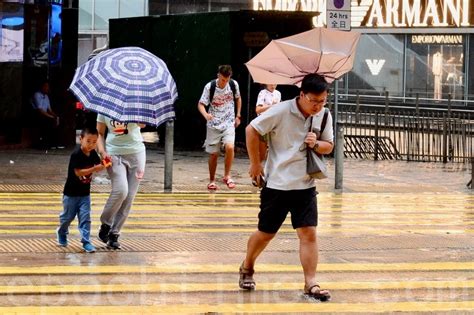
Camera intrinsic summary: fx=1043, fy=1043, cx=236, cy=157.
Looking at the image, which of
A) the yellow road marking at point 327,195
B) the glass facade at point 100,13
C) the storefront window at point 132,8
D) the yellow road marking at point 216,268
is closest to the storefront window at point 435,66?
the storefront window at point 132,8

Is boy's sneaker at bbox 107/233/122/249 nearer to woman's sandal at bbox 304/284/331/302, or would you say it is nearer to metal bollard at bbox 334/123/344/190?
woman's sandal at bbox 304/284/331/302

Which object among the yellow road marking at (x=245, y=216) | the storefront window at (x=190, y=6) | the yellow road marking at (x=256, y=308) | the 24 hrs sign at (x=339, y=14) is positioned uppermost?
the storefront window at (x=190, y=6)

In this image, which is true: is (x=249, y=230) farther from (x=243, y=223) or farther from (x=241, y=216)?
(x=241, y=216)

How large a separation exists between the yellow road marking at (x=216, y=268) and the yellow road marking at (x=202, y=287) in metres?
0.51

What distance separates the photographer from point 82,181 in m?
9.34

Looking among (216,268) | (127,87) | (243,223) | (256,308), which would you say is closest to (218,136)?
(243,223)

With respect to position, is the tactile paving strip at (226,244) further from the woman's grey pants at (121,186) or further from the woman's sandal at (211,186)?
the woman's sandal at (211,186)

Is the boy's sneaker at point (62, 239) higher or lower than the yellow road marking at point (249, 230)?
higher

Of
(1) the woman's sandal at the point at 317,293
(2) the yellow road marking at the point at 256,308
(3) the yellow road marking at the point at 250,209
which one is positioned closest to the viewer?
(2) the yellow road marking at the point at 256,308

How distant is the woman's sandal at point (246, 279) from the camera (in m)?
7.98

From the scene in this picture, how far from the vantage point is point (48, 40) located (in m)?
21.2

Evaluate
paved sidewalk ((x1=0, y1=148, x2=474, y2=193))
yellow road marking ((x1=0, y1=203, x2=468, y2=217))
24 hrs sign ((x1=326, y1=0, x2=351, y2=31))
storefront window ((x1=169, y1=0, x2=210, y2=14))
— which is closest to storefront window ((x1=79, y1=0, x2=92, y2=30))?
storefront window ((x1=169, y1=0, x2=210, y2=14))

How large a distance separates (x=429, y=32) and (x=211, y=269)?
34.3 m

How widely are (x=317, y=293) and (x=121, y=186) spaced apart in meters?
2.54
